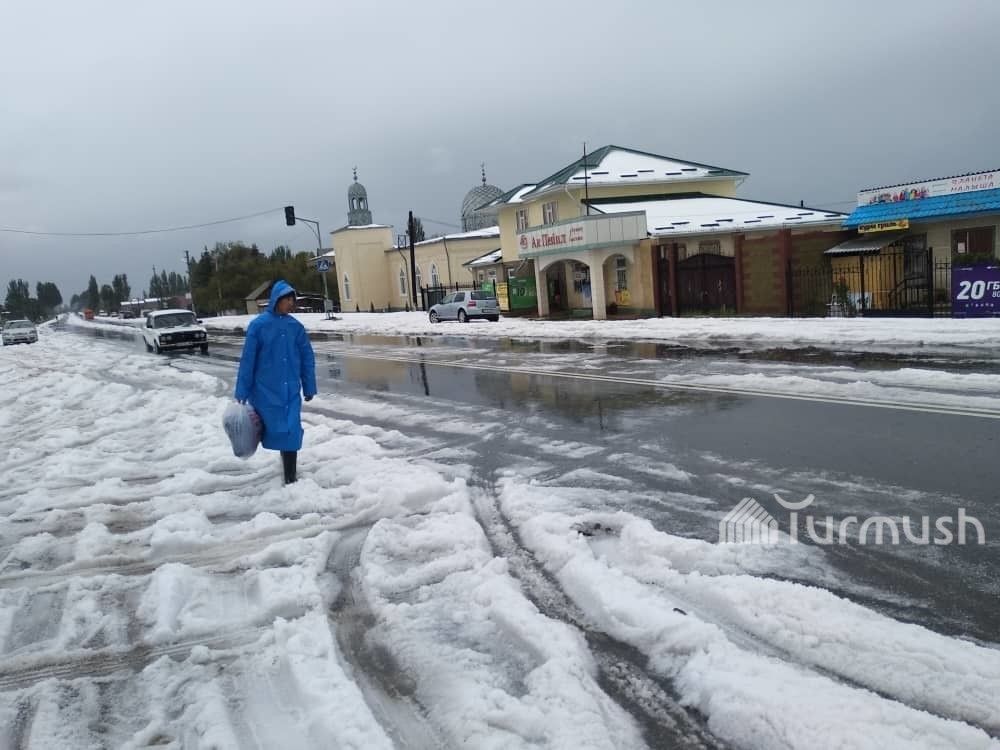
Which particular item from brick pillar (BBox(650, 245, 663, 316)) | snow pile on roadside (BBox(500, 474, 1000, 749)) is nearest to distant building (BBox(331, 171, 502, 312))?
brick pillar (BBox(650, 245, 663, 316))

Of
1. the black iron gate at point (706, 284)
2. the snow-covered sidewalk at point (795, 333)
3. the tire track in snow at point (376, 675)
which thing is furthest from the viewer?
the black iron gate at point (706, 284)

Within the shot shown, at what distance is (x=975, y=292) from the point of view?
1956 centimetres

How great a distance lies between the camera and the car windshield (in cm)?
3066

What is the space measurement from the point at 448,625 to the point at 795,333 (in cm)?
1686

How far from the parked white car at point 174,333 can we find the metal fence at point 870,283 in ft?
70.9

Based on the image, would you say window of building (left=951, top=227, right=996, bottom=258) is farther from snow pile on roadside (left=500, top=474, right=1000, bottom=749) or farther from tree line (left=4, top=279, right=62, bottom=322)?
tree line (left=4, top=279, right=62, bottom=322)

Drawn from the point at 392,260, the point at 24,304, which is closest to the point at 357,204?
the point at 392,260

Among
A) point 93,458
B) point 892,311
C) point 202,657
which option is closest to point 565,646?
point 202,657

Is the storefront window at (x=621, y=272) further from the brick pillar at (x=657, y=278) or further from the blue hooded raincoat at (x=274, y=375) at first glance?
the blue hooded raincoat at (x=274, y=375)

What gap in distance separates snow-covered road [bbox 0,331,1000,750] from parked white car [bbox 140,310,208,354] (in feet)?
78.5

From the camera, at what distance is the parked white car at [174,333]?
29.6 meters

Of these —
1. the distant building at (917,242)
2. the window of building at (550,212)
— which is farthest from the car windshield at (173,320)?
the distant building at (917,242)

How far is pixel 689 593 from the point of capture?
4105mm

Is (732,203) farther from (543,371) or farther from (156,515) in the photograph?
(156,515)
